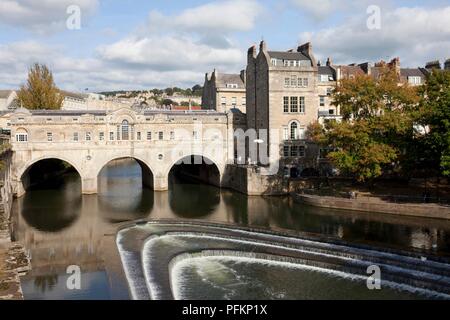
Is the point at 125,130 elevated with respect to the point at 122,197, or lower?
elevated

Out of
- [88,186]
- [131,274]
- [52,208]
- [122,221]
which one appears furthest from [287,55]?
[131,274]

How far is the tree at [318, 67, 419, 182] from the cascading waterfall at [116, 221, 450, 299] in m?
15.6

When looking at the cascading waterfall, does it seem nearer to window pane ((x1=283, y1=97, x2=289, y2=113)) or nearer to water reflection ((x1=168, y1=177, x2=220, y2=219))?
water reflection ((x1=168, y1=177, x2=220, y2=219))

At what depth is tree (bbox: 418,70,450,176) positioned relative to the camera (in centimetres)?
4028

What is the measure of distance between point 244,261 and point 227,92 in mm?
52889

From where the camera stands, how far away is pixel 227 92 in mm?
79312

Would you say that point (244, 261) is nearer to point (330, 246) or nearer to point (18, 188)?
point (330, 246)

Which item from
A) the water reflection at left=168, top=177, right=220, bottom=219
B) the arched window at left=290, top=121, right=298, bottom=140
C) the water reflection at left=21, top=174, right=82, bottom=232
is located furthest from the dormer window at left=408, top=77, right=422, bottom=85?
the water reflection at left=21, top=174, right=82, bottom=232

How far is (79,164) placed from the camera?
55.8m
